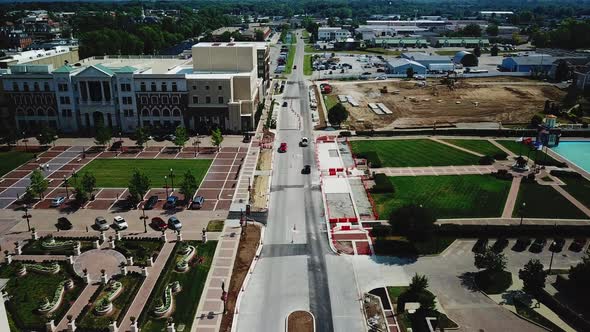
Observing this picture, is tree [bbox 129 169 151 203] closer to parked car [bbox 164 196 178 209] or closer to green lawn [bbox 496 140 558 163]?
parked car [bbox 164 196 178 209]

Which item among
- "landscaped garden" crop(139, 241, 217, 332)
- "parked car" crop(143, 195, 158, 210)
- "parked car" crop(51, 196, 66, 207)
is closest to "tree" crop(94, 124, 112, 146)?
"parked car" crop(51, 196, 66, 207)

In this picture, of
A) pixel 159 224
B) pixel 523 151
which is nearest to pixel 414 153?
pixel 523 151

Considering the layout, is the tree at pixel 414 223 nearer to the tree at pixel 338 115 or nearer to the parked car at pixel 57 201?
the parked car at pixel 57 201

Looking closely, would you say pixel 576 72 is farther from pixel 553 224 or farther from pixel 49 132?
pixel 49 132

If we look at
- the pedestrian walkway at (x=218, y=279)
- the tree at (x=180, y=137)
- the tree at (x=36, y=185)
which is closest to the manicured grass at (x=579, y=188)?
the pedestrian walkway at (x=218, y=279)

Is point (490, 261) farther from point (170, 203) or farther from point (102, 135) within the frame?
point (102, 135)

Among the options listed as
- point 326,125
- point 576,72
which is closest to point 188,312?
point 326,125
